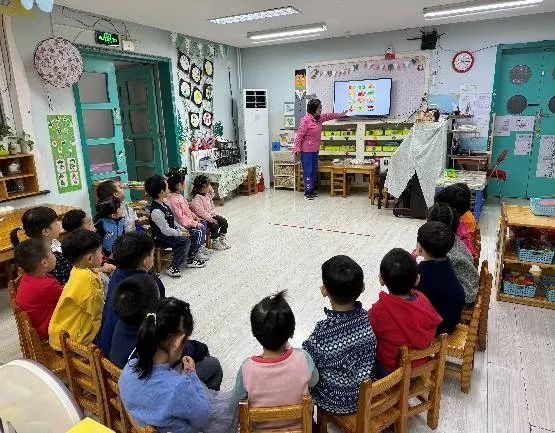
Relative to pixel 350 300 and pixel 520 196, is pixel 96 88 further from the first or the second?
pixel 520 196

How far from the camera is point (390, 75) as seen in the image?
627 centimetres

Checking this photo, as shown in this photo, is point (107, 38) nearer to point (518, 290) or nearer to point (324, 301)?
point (324, 301)

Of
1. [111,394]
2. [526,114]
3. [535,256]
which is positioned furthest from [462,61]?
[111,394]

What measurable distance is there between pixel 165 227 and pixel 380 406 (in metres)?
2.54

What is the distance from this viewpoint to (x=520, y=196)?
593cm

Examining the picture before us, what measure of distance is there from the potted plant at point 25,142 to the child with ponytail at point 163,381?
355 cm

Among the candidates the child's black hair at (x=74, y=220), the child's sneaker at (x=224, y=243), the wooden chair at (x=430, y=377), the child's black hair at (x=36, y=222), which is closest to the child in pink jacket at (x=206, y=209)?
the child's sneaker at (x=224, y=243)

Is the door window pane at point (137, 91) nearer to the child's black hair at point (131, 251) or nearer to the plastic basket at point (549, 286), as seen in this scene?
the child's black hair at point (131, 251)

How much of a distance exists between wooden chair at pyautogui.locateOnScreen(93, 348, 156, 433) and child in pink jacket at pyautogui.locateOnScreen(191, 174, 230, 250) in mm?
2591

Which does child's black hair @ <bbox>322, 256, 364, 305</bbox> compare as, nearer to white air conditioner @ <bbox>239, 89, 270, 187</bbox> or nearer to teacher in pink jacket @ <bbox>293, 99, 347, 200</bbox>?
teacher in pink jacket @ <bbox>293, 99, 347, 200</bbox>

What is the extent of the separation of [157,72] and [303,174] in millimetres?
2805

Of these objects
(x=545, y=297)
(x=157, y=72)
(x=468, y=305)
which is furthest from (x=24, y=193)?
(x=545, y=297)

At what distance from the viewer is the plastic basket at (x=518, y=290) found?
2.80 m

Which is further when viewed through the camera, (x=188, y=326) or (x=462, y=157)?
(x=462, y=157)
